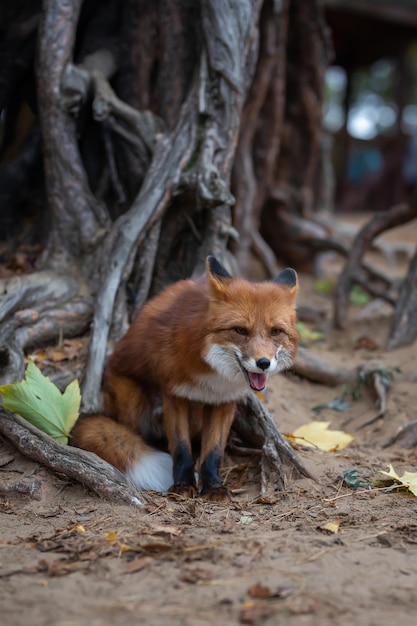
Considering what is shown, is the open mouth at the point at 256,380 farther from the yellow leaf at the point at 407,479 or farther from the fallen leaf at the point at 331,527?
the yellow leaf at the point at 407,479

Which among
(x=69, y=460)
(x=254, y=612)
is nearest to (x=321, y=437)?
(x=69, y=460)

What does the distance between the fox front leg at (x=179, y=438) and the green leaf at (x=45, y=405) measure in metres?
0.57

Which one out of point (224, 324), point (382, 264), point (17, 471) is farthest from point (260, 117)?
point (17, 471)

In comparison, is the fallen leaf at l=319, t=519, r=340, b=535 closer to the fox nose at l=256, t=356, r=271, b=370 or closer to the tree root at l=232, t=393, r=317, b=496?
the tree root at l=232, t=393, r=317, b=496

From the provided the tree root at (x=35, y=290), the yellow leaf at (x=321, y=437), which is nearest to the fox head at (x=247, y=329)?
the yellow leaf at (x=321, y=437)

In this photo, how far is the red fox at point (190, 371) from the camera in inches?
149

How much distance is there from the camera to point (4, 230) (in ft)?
21.2

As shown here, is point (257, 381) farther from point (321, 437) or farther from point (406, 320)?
point (406, 320)

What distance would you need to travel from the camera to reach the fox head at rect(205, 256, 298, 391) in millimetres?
3699

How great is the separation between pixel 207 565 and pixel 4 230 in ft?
14.7

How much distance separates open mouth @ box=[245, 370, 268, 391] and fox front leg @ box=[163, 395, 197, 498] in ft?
2.21

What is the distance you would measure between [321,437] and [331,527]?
1.60 metres

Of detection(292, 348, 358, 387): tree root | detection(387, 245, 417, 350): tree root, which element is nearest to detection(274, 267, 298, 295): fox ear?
detection(292, 348, 358, 387): tree root

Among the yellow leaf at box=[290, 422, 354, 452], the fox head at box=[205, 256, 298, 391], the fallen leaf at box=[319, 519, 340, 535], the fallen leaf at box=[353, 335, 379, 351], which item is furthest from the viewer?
the fallen leaf at box=[353, 335, 379, 351]
